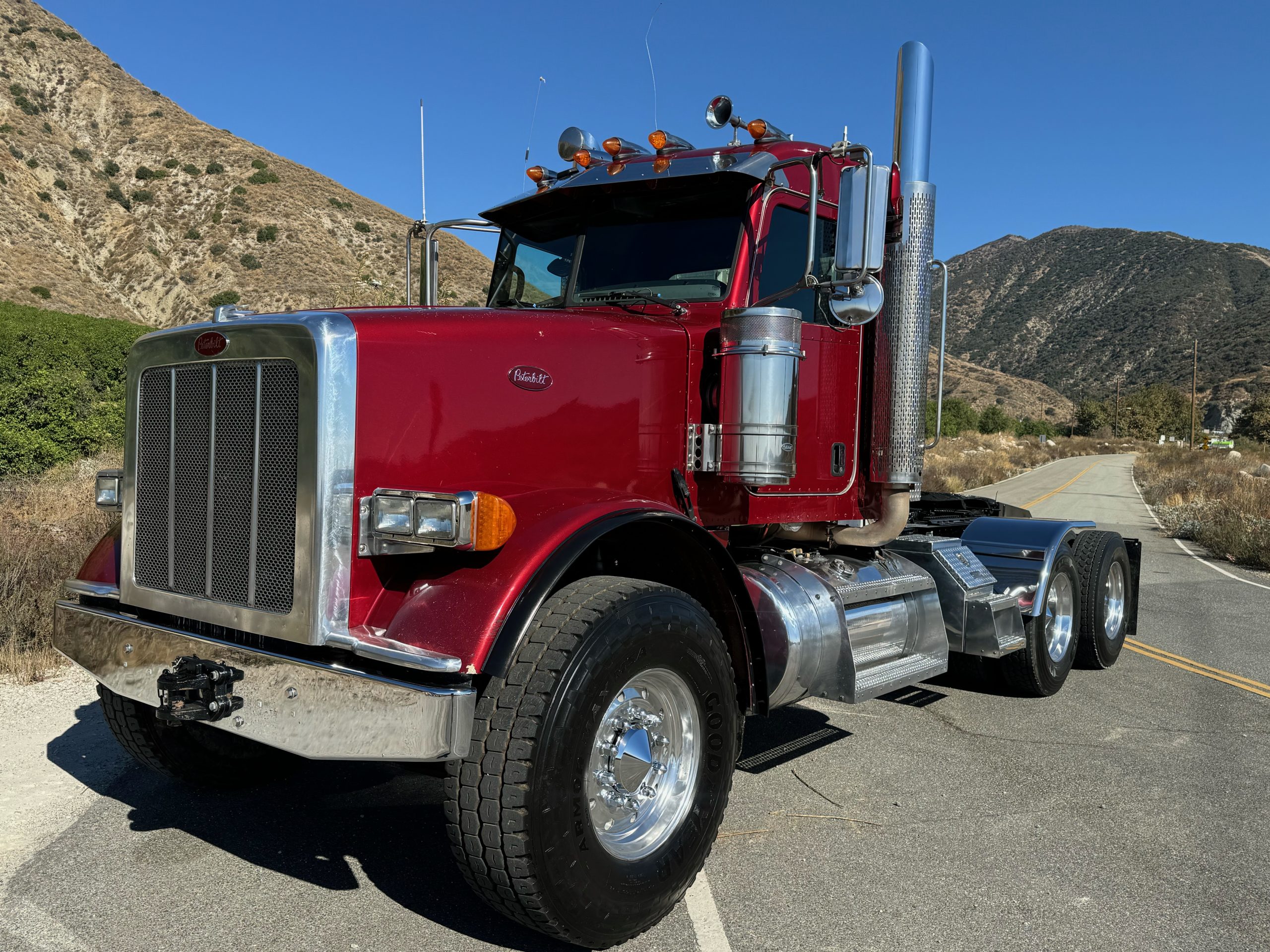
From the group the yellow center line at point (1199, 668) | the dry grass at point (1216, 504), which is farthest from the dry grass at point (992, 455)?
the yellow center line at point (1199, 668)

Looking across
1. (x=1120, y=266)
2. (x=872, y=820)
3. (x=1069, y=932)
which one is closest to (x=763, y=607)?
(x=872, y=820)

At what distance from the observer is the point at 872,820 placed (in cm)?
411

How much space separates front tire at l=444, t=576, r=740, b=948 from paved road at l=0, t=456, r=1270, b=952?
0.87 ft

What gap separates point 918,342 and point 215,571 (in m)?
3.43

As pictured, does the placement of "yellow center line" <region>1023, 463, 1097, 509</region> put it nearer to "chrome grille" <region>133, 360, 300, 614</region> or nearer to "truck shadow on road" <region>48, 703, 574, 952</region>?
"truck shadow on road" <region>48, 703, 574, 952</region>

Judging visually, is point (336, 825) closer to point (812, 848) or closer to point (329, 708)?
point (329, 708)

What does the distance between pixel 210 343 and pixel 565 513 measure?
126cm

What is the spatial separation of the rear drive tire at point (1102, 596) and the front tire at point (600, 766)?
4.39 m

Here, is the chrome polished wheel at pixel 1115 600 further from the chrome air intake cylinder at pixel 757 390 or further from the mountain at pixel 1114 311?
the mountain at pixel 1114 311

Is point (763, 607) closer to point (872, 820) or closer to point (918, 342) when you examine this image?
→ point (872, 820)

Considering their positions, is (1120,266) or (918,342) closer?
Answer: (918,342)

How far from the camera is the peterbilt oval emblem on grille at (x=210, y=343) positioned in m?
3.10

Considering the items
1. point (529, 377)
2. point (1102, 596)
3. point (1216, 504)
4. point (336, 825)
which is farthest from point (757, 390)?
point (1216, 504)

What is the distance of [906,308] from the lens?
4.86 metres
